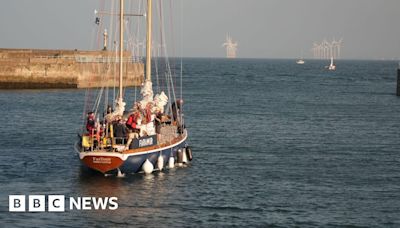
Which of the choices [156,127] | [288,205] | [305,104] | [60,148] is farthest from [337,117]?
[288,205]

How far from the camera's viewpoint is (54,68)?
319 feet

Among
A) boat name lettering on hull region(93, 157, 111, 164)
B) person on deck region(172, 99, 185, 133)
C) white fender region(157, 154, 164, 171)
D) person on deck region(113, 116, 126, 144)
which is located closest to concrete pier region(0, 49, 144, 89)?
person on deck region(172, 99, 185, 133)

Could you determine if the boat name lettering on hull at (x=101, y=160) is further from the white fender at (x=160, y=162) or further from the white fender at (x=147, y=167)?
the white fender at (x=160, y=162)

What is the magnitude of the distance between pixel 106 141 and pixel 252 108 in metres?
47.0

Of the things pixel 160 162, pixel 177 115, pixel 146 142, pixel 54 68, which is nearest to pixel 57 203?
pixel 146 142

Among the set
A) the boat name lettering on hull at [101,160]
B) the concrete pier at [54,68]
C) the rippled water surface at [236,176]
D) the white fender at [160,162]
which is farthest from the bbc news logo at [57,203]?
the concrete pier at [54,68]

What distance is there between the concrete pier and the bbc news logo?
58.8m

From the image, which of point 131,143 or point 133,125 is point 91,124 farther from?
point 131,143

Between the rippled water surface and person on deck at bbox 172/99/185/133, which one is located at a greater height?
person on deck at bbox 172/99/185/133

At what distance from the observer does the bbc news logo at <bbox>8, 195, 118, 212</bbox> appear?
31.8 metres

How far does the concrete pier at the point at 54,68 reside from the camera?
94562 millimetres

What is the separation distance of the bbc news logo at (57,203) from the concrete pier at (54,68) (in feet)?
193

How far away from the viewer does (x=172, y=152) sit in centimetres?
4097

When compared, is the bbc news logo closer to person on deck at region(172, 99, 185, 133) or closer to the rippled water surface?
the rippled water surface
